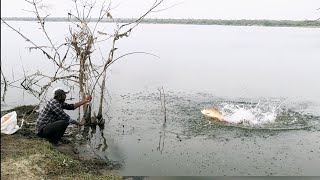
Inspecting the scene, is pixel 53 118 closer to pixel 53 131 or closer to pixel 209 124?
pixel 53 131

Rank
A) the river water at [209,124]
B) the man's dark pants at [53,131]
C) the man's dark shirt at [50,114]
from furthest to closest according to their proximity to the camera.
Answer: the river water at [209,124], the man's dark pants at [53,131], the man's dark shirt at [50,114]

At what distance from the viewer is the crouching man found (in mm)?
8102

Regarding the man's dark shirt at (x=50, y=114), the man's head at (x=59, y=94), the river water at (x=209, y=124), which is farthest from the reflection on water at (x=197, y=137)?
the man's head at (x=59, y=94)

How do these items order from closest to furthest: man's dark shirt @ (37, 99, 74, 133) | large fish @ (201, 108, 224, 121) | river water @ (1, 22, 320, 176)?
man's dark shirt @ (37, 99, 74, 133) < river water @ (1, 22, 320, 176) < large fish @ (201, 108, 224, 121)

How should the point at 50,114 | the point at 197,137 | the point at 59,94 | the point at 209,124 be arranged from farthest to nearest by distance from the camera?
1. the point at 209,124
2. the point at 197,137
3. the point at 50,114
4. the point at 59,94

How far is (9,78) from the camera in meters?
18.0

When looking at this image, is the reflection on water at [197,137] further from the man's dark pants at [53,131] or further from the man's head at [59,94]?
the man's head at [59,94]

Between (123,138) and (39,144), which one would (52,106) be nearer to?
(39,144)

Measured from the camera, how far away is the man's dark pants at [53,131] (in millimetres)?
8224

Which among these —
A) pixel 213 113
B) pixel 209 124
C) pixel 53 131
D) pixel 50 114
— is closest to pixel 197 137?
pixel 209 124

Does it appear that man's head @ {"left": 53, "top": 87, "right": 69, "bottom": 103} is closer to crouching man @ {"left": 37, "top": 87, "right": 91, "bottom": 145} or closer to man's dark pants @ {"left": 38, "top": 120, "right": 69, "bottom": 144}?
crouching man @ {"left": 37, "top": 87, "right": 91, "bottom": 145}

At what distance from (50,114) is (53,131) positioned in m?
0.38

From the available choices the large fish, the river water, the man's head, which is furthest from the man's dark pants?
the large fish

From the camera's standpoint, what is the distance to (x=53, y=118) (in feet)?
27.3
